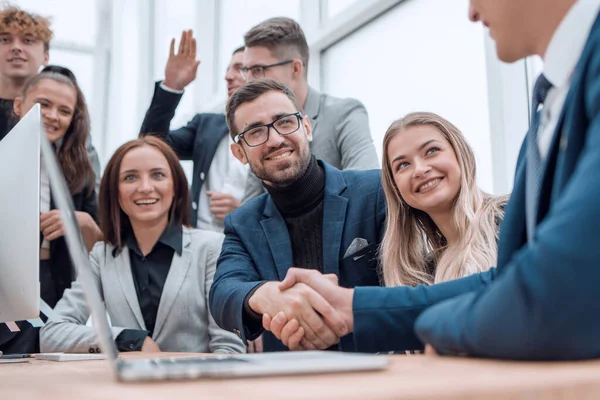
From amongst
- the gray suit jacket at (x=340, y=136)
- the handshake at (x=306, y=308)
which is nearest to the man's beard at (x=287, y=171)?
the gray suit jacket at (x=340, y=136)

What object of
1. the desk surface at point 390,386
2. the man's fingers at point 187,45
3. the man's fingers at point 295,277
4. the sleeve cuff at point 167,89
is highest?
the man's fingers at point 187,45

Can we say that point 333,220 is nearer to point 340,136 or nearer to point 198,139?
point 340,136

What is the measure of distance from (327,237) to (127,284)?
0.77 metres

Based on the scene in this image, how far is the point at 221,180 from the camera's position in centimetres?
302

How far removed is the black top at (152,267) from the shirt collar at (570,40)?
5.44ft

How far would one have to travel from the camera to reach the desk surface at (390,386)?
1.27 ft

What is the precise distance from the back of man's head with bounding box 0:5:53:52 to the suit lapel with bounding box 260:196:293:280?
4.98 ft

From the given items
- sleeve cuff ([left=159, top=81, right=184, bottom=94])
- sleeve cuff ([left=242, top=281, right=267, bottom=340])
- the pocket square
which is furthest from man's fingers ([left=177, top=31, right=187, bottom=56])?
sleeve cuff ([left=242, top=281, right=267, bottom=340])

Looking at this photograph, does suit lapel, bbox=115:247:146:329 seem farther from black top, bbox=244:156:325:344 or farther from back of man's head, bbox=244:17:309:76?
back of man's head, bbox=244:17:309:76

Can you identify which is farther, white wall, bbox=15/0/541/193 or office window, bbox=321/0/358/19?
office window, bbox=321/0/358/19

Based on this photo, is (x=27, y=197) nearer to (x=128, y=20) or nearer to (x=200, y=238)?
(x=200, y=238)

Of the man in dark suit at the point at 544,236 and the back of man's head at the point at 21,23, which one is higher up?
the back of man's head at the point at 21,23

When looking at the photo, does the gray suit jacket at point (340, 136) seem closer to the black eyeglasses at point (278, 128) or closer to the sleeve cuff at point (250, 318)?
the black eyeglasses at point (278, 128)

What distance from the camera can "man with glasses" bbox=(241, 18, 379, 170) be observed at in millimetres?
2438
